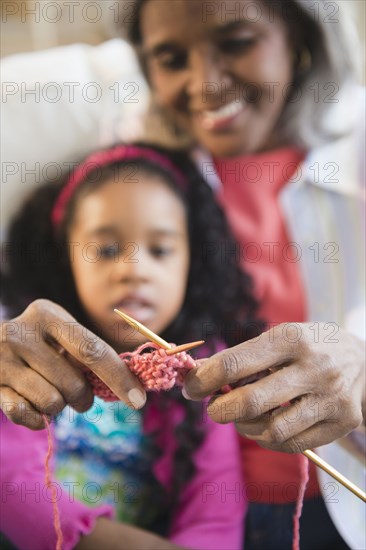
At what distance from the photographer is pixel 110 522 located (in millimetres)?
898

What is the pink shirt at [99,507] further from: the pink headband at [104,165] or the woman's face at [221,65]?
the woman's face at [221,65]

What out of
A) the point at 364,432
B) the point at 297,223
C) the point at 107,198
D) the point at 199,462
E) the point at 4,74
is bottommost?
the point at 199,462

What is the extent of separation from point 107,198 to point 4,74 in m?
0.56

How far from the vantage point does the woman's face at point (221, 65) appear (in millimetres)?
1142

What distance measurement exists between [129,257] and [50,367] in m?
0.40

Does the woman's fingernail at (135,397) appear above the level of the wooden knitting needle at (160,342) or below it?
below

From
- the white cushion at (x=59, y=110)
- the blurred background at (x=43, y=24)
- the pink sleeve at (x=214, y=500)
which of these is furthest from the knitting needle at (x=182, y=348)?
the blurred background at (x=43, y=24)

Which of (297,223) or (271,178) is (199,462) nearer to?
(297,223)

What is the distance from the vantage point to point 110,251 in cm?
111

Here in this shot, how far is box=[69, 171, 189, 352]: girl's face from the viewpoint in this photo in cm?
Answer: 107

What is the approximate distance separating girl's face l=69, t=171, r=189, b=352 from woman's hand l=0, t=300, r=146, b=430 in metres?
0.33

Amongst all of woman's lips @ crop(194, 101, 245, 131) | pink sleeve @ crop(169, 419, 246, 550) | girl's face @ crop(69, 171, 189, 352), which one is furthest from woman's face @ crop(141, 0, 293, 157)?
pink sleeve @ crop(169, 419, 246, 550)

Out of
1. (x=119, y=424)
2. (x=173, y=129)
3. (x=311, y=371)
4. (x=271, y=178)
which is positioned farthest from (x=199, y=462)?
(x=173, y=129)

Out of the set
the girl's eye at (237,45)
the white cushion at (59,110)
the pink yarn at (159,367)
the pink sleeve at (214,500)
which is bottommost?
the pink sleeve at (214,500)
